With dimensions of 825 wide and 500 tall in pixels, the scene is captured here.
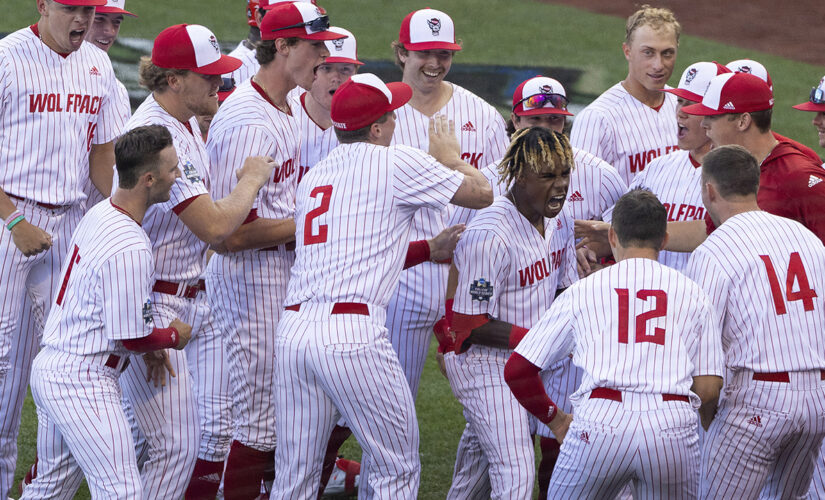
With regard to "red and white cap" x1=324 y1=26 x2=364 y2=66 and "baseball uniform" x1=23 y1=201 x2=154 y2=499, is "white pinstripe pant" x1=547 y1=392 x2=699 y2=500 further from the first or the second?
"red and white cap" x1=324 y1=26 x2=364 y2=66

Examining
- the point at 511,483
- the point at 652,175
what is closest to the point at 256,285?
the point at 511,483

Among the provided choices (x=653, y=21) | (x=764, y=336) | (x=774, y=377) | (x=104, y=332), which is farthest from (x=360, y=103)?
(x=653, y=21)

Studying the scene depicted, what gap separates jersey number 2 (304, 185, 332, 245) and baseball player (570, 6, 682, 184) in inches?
72.3

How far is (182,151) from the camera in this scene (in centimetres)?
434

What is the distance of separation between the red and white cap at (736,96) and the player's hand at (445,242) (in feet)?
3.83

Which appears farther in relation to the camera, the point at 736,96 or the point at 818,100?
the point at 818,100

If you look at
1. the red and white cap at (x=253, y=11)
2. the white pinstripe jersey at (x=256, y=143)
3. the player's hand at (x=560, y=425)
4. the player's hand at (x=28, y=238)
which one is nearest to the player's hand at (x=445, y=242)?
the white pinstripe jersey at (x=256, y=143)

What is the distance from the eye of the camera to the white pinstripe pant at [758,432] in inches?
152

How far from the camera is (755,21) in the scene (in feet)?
52.6

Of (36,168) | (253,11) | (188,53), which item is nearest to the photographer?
(188,53)

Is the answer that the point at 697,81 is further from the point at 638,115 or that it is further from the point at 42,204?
the point at 42,204

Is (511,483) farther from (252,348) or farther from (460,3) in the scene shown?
(460,3)

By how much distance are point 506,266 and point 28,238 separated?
6.66 feet

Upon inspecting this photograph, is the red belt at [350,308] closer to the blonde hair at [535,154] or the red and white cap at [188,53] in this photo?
the blonde hair at [535,154]
